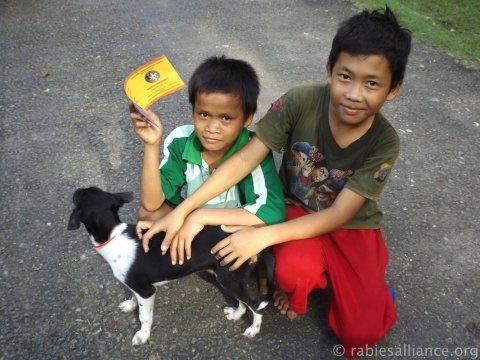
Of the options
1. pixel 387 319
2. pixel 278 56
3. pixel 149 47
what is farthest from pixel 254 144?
pixel 149 47

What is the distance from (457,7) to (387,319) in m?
6.32

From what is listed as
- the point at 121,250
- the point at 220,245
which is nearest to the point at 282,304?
the point at 220,245

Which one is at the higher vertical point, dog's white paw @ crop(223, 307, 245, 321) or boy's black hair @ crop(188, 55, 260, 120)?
boy's black hair @ crop(188, 55, 260, 120)

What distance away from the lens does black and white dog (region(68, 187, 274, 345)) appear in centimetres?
196

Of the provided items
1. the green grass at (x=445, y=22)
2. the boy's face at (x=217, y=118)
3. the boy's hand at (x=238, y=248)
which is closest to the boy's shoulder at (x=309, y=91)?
the boy's face at (x=217, y=118)

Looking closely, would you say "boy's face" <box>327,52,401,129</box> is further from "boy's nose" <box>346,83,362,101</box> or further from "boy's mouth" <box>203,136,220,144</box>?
"boy's mouth" <box>203,136,220,144</box>

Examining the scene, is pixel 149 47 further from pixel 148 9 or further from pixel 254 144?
A: pixel 254 144

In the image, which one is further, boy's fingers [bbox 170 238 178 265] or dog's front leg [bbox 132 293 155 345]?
dog's front leg [bbox 132 293 155 345]

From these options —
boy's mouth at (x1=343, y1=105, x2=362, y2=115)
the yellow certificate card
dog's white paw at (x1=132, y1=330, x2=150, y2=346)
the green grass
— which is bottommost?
dog's white paw at (x1=132, y1=330, x2=150, y2=346)

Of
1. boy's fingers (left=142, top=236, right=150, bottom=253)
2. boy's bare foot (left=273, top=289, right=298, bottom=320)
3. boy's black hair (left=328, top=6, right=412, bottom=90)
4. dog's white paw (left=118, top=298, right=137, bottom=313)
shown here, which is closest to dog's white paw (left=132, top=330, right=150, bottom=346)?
dog's white paw (left=118, top=298, right=137, bottom=313)

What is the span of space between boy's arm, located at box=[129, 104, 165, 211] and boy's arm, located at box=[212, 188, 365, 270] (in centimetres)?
47

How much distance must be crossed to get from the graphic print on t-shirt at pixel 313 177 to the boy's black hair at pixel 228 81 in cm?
39

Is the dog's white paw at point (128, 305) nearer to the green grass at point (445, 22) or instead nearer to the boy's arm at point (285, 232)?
the boy's arm at point (285, 232)

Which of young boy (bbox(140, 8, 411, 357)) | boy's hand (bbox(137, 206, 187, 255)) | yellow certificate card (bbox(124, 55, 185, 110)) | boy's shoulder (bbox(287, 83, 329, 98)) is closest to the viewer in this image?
yellow certificate card (bbox(124, 55, 185, 110))
